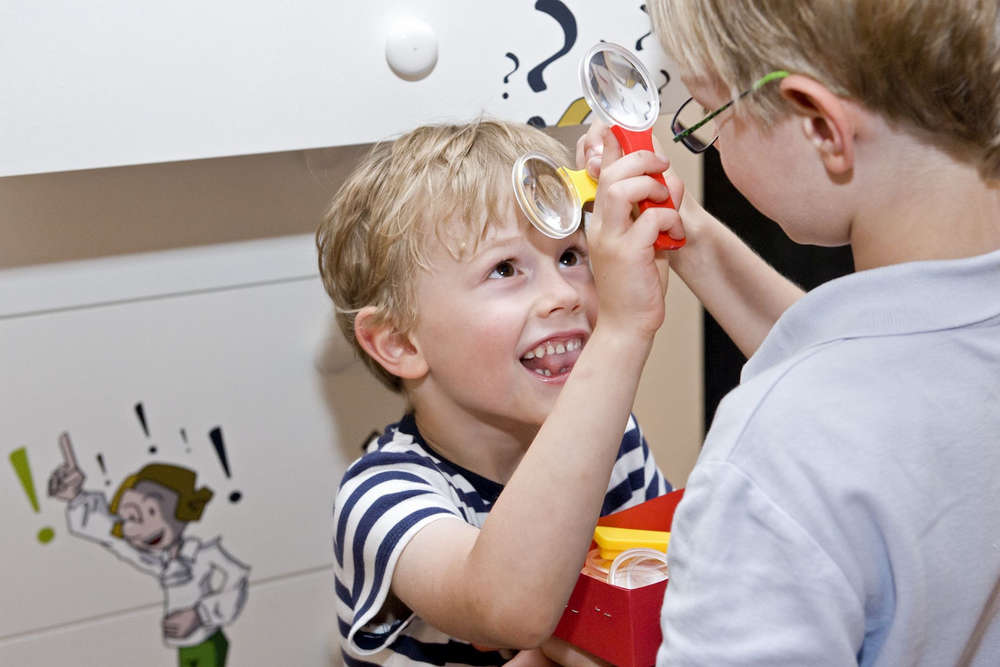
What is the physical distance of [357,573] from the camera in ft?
2.80

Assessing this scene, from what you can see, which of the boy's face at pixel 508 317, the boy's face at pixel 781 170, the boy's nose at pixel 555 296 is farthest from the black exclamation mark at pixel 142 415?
the boy's face at pixel 781 170

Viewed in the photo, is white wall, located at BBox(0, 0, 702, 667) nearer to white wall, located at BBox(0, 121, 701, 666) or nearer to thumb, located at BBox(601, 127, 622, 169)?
white wall, located at BBox(0, 121, 701, 666)

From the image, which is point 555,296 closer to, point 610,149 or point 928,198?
point 610,149

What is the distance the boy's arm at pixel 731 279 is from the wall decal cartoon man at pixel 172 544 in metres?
0.57

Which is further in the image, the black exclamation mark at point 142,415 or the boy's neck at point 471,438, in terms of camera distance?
the black exclamation mark at point 142,415

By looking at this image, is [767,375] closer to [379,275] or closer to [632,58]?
[632,58]

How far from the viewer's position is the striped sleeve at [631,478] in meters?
1.02

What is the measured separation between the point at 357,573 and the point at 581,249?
33cm

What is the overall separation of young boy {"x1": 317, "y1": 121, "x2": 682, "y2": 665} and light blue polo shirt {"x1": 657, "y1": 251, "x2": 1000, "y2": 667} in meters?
0.14

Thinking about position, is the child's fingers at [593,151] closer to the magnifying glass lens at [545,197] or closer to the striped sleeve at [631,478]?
the magnifying glass lens at [545,197]

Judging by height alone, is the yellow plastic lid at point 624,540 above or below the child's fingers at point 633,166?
below

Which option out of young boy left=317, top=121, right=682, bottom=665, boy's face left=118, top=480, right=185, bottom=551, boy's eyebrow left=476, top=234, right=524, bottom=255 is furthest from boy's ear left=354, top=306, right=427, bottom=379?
boy's face left=118, top=480, right=185, bottom=551

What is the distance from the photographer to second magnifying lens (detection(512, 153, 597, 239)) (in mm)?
798

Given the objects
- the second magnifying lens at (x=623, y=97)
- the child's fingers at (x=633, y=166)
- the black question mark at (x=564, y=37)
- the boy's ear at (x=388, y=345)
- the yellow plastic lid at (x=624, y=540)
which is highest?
the black question mark at (x=564, y=37)
